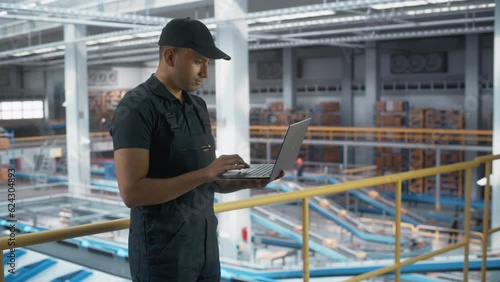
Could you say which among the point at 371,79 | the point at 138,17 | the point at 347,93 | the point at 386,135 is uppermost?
the point at 138,17

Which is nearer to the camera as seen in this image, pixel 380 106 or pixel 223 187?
pixel 223 187

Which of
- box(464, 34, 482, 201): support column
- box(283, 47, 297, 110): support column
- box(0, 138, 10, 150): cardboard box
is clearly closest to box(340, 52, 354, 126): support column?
box(283, 47, 297, 110): support column

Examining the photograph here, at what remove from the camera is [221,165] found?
1.09 meters

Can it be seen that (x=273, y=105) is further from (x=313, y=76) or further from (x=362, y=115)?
(x=362, y=115)

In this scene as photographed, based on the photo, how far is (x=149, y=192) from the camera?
1.08 m

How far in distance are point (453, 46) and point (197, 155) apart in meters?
11.3

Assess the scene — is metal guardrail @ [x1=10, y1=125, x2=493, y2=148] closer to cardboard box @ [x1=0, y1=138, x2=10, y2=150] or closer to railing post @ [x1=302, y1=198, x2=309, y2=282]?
cardboard box @ [x1=0, y1=138, x2=10, y2=150]

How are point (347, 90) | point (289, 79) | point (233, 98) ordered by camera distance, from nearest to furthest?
point (233, 98)
point (347, 90)
point (289, 79)

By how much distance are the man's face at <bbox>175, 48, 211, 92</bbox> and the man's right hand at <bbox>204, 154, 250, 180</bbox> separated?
0.50 ft

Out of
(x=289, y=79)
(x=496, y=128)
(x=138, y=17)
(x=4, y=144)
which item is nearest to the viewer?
(x=138, y=17)

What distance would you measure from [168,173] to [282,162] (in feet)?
0.79

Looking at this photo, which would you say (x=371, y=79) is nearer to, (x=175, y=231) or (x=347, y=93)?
(x=347, y=93)

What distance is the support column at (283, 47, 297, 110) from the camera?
1410cm

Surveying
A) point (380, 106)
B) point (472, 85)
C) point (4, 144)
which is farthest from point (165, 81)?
point (380, 106)
